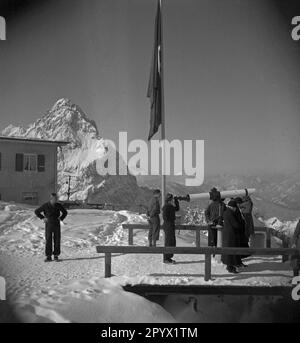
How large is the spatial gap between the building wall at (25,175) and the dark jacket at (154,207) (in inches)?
584

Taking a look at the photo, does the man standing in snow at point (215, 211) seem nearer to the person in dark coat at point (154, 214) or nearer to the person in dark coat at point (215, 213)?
the person in dark coat at point (215, 213)

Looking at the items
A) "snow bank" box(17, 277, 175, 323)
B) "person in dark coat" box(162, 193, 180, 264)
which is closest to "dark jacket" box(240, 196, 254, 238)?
"person in dark coat" box(162, 193, 180, 264)

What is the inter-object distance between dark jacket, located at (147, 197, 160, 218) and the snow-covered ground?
40.1 inches

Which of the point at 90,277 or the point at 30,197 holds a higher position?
the point at 30,197

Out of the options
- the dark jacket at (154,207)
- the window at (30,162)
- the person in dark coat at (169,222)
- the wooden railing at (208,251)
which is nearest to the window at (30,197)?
the window at (30,162)

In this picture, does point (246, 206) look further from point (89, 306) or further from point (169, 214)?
point (89, 306)

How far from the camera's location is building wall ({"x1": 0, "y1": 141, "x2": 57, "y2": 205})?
70.4ft

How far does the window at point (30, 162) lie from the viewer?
2227 centimetres

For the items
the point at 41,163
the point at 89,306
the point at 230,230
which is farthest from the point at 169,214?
the point at 41,163

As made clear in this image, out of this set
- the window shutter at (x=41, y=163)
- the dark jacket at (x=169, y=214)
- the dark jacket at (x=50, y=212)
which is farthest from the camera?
the window shutter at (x=41, y=163)

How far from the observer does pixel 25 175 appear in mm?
22203

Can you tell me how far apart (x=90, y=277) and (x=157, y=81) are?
17.6ft

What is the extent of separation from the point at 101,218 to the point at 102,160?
516ft
